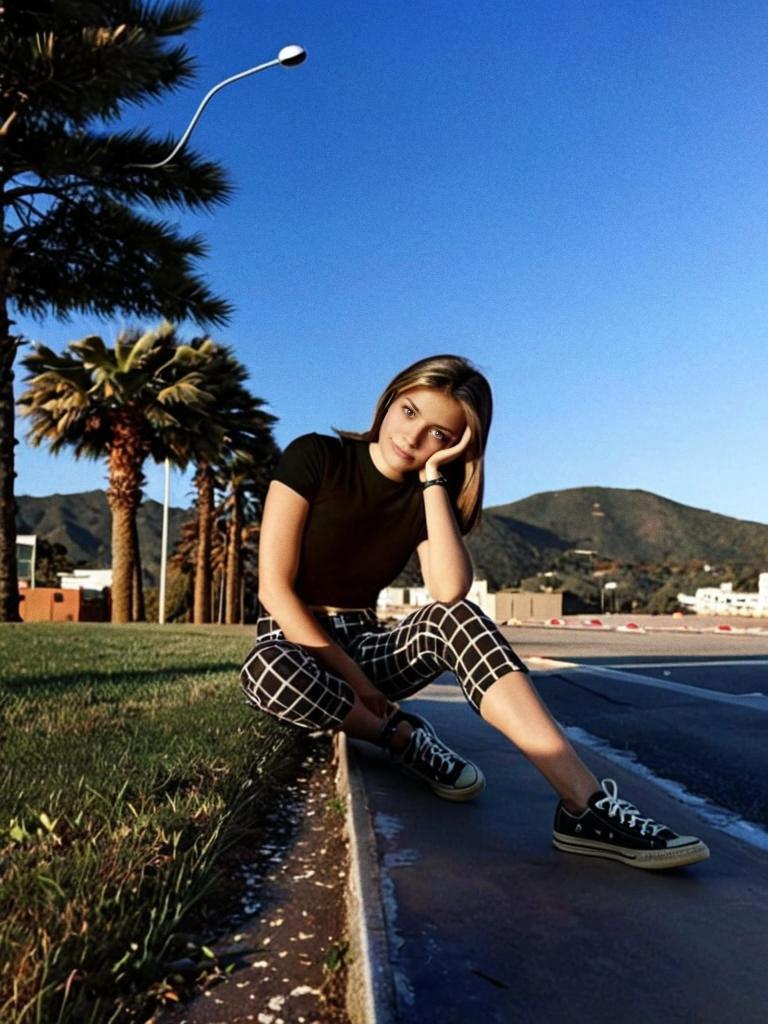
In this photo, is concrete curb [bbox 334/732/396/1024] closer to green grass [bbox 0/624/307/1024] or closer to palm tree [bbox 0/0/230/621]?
green grass [bbox 0/624/307/1024]

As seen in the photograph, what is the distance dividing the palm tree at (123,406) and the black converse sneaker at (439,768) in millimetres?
17902

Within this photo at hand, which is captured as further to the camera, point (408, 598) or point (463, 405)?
point (408, 598)

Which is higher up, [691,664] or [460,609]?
[460,609]

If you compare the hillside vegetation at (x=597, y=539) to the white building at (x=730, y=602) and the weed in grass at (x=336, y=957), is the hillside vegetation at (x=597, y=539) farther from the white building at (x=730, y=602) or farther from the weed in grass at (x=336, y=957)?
the weed in grass at (x=336, y=957)

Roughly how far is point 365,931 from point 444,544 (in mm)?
1235

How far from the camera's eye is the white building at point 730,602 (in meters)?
29.0

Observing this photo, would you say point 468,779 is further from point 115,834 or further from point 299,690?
point 115,834

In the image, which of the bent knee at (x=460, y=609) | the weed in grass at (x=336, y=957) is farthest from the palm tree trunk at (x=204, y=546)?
the weed in grass at (x=336, y=957)

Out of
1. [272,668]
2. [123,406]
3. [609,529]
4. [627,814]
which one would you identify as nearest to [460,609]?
[272,668]

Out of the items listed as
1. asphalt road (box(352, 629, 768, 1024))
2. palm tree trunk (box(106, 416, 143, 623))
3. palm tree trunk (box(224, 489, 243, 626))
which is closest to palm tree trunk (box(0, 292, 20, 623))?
palm tree trunk (box(106, 416, 143, 623))

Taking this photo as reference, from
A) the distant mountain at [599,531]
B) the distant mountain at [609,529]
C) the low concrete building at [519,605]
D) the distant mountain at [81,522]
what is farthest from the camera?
the distant mountain at [81,522]

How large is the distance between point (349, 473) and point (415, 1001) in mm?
1569

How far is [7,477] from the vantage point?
561 inches

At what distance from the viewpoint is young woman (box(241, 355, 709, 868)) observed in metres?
2.42
